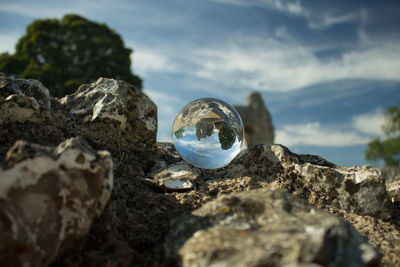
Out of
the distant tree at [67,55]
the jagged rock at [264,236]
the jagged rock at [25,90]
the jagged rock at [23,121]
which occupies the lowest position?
the jagged rock at [264,236]

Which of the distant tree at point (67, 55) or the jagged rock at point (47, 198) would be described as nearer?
the jagged rock at point (47, 198)

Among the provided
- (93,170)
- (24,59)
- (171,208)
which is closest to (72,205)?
(93,170)

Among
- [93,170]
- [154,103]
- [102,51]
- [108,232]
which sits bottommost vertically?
[108,232]

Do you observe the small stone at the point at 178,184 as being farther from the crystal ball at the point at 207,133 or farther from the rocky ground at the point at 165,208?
the crystal ball at the point at 207,133

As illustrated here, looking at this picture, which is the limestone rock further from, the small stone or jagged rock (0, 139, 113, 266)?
jagged rock (0, 139, 113, 266)

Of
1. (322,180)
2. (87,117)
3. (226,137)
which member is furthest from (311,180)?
(87,117)

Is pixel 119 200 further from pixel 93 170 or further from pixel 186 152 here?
pixel 186 152

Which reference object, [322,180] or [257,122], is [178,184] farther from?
[257,122]

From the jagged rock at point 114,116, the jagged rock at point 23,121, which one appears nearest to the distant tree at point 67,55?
the jagged rock at point 114,116
